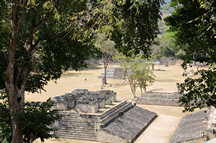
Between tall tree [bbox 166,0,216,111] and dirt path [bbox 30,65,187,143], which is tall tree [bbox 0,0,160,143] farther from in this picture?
dirt path [bbox 30,65,187,143]

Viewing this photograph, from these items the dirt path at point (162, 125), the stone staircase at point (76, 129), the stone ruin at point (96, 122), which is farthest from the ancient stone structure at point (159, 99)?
the stone staircase at point (76, 129)

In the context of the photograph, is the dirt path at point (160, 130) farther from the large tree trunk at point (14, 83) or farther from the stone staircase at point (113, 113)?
the large tree trunk at point (14, 83)

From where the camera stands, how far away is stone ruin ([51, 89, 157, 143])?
2409 cm

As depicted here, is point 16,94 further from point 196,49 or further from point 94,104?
point 94,104

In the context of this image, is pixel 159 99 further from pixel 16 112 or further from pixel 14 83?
pixel 16 112

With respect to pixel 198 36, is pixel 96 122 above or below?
below

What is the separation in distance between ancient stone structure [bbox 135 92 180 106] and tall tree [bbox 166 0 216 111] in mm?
28474

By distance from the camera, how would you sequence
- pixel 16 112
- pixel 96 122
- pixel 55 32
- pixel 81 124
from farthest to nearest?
pixel 81 124 → pixel 96 122 → pixel 55 32 → pixel 16 112

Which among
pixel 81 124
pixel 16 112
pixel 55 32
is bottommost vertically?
pixel 81 124

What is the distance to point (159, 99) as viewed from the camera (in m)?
40.6

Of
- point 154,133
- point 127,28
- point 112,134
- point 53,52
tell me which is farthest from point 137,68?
point 127,28

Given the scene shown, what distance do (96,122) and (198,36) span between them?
1574cm

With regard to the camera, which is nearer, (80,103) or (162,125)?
(80,103)

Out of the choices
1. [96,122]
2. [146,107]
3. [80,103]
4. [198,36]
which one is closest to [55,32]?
[198,36]
